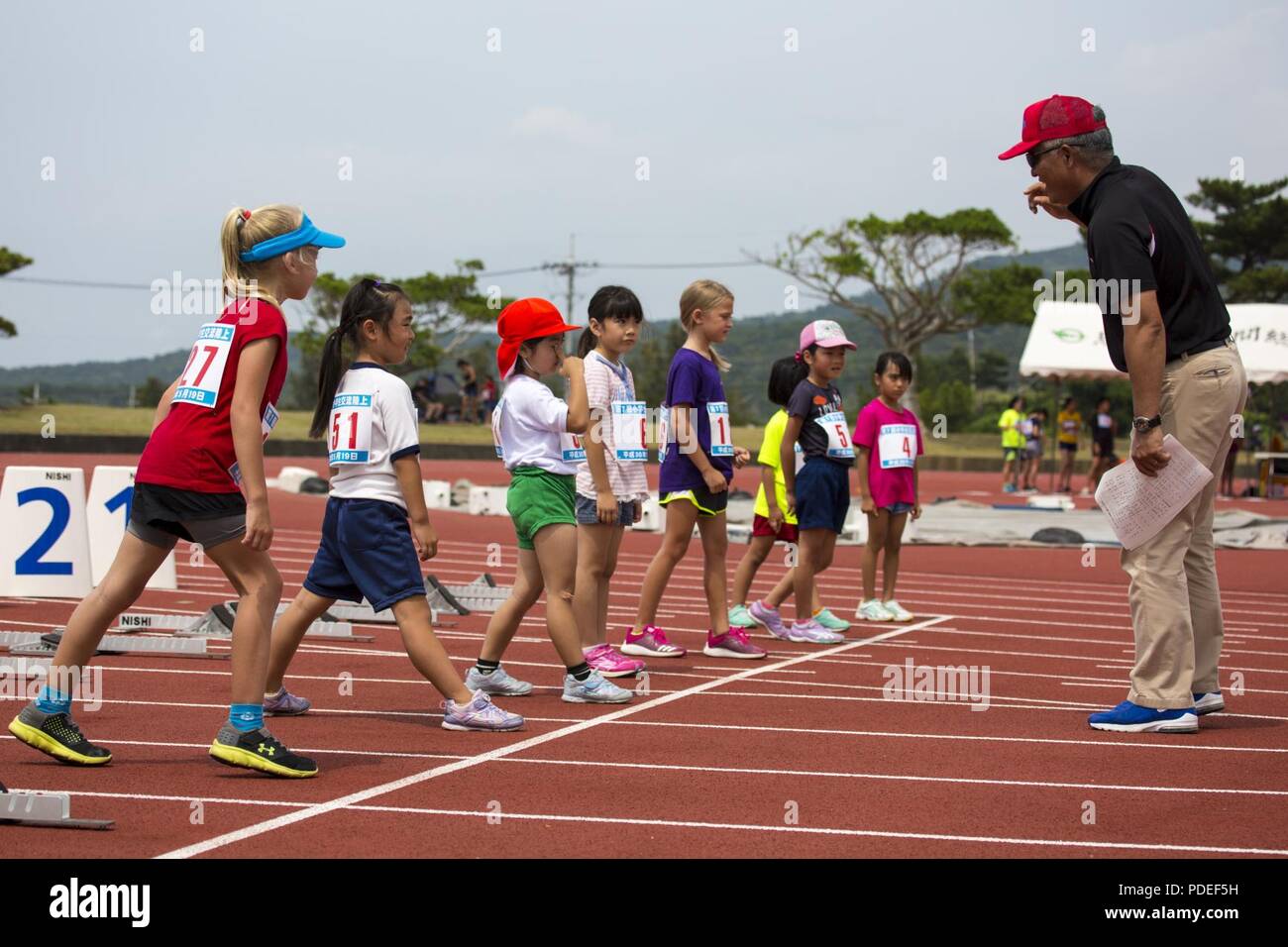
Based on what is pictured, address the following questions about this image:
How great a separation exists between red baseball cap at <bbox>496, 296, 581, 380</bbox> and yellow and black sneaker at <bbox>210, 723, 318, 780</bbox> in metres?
2.19

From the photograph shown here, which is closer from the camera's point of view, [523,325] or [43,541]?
[523,325]

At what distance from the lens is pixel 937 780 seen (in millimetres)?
5320

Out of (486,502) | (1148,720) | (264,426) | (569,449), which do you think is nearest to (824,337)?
(569,449)

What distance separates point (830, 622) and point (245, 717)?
5.11m

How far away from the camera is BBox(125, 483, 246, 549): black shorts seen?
5.23 m

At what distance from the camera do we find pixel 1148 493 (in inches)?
241

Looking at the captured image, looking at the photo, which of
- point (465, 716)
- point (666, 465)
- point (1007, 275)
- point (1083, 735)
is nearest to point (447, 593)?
point (666, 465)

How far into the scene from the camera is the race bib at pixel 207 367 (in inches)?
207

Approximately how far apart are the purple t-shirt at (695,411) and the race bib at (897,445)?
2.14 meters

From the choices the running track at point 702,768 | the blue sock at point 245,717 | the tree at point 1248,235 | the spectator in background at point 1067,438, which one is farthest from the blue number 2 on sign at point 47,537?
the tree at point 1248,235

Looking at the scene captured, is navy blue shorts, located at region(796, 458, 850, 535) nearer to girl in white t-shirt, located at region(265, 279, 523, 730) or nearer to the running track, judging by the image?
the running track

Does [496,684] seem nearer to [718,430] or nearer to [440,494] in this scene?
[718,430]
